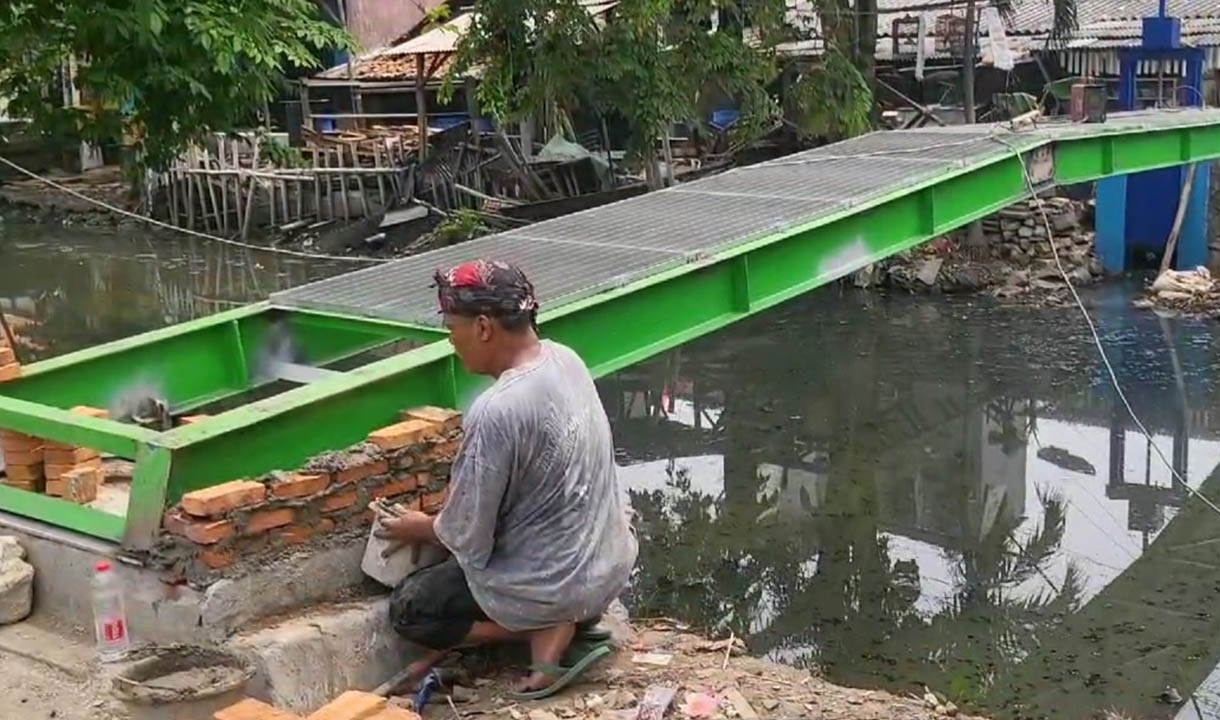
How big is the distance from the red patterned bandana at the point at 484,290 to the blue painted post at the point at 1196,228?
13.9 m

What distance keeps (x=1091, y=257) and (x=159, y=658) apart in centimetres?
1463

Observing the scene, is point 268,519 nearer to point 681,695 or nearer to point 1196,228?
point 681,695

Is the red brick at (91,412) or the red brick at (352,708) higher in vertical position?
the red brick at (91,412)

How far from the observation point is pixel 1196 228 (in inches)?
631

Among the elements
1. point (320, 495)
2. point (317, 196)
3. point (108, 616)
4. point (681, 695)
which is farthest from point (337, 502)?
point (317, 196)

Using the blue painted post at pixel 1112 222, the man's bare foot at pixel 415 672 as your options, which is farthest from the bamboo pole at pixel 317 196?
the man's bare foot at pixel 415 672

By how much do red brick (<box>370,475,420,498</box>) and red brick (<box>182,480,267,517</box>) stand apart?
0.49m

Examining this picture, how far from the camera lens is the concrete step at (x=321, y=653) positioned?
4.08 meters

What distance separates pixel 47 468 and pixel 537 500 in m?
2.05

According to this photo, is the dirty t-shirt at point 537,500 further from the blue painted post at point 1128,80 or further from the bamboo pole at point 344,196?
the bamboo pole at point 344,196

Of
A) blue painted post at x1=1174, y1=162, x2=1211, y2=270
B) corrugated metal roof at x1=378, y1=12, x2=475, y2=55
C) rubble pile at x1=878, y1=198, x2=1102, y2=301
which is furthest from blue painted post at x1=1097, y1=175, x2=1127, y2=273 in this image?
corrugated metal roof at x1=378, y1=12, x2=475, y2=55

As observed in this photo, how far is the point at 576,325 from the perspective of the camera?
19.7 feet

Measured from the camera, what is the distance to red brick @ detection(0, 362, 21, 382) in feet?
16.3

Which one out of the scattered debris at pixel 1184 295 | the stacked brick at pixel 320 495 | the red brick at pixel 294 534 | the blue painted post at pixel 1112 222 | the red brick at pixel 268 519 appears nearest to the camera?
the stacked brick at pixel 320 495
